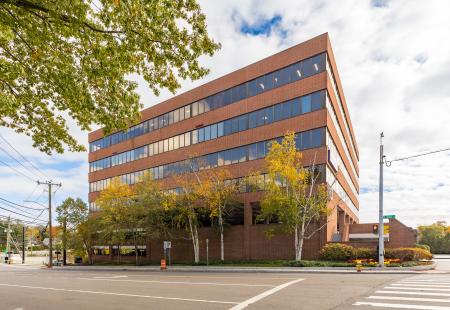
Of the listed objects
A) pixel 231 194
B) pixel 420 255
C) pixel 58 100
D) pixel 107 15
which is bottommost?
pixel 420 255

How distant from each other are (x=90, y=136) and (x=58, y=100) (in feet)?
184

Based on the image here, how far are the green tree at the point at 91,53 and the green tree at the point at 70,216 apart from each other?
4137cm

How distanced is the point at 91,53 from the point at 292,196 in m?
23.0

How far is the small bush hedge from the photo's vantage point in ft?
93.3

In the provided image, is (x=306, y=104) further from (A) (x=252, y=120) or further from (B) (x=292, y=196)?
(B) (x=292, y=196)

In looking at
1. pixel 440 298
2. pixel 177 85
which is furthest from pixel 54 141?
pixel 440 298

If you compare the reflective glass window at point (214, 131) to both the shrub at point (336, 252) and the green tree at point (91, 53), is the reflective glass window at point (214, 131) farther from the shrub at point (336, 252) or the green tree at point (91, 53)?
the green tree at point (91, 53)

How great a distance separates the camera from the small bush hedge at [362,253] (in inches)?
1120

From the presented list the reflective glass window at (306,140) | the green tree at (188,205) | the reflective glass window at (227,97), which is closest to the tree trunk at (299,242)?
the reflective glass window at (306,140)

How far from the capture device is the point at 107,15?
809cm

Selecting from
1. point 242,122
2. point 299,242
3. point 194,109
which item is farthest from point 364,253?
point 194,109

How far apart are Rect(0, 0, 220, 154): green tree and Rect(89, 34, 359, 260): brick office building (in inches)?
988

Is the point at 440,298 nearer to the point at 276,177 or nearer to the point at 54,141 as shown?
the point at 54,141

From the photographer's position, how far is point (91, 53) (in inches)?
372
